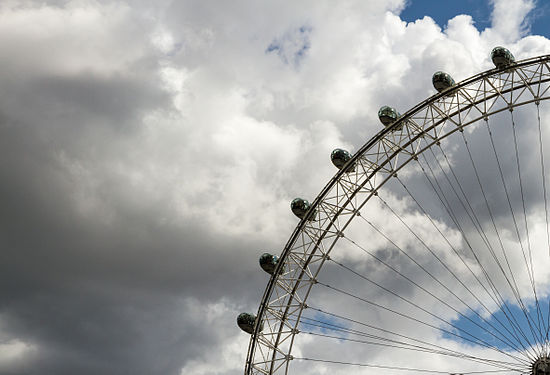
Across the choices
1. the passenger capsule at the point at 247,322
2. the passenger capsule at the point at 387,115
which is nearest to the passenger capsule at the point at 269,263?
the passenger capsule at the point at 247,322

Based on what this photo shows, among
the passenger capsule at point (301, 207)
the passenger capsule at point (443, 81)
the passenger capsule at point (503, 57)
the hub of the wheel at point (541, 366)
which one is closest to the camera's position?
the hub of the wheel at point (541, 366)

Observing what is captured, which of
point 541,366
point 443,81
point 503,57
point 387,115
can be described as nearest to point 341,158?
point 387,115

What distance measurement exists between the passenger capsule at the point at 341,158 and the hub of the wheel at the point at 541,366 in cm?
1272

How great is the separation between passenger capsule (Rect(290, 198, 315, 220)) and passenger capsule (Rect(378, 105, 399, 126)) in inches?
237

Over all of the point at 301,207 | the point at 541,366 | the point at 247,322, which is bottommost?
the point at 541,366

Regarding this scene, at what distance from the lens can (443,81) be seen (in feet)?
98.8

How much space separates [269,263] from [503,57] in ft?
52.8

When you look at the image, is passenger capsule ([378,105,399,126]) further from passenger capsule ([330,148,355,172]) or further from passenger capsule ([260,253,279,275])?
passenger capsule ([260,253,279,275])

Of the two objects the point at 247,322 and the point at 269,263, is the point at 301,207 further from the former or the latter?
the point at 247,322

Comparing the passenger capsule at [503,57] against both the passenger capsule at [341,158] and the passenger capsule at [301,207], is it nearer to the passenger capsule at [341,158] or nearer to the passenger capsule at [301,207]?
the passenger capsule at [341,158]

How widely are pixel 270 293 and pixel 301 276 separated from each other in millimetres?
2118

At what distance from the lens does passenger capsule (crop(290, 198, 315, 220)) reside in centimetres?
3309

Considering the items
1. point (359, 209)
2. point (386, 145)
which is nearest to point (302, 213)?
point (359, 209)

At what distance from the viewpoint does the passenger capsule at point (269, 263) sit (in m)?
34.1
